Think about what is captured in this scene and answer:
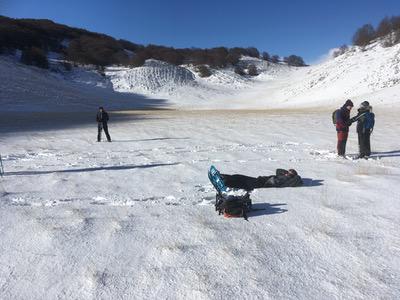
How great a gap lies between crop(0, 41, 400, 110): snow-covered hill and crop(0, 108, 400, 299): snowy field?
2782cm

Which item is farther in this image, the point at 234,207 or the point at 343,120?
the point at 343,120

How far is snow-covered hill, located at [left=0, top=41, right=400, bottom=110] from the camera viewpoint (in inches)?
1693

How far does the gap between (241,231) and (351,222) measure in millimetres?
1720

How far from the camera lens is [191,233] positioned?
5.82 meters

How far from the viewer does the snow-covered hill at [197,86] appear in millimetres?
43000

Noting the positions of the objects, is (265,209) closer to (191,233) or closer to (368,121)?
(191,233)

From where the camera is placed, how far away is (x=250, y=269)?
4.72m

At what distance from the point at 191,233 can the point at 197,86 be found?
65.4m

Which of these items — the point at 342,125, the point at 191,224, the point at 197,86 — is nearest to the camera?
the point at 191,224

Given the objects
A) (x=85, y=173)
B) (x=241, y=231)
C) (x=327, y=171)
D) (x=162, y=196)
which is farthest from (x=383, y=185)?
(x=85, y=173)

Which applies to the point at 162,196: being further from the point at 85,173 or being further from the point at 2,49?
the point at 2,49

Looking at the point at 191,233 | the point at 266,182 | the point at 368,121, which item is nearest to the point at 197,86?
the point at 368,121

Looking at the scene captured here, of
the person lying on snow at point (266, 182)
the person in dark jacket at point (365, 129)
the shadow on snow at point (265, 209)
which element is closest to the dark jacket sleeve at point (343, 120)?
the person in dark jacket at point (365, 129)

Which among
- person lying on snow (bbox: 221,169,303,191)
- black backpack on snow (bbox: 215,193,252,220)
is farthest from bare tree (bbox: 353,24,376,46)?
black backpack on snow (bbox: 215,193,252,220)
